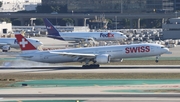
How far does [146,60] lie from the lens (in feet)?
285

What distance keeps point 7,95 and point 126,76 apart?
18130 mm

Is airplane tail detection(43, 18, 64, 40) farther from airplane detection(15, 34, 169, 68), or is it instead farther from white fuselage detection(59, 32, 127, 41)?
airplane detection(15, 34, 169, 68)

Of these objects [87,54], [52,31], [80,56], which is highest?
[52,31]

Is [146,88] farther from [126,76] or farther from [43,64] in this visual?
[43,64]

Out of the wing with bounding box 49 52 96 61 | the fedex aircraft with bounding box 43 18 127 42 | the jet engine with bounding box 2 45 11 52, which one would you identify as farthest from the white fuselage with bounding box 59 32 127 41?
the wing with bounding box 49 52 96 61

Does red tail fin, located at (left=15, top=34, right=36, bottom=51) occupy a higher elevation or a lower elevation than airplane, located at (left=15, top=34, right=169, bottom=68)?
higher

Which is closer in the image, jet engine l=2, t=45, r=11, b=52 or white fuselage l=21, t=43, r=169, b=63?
white fuselage l=21, t=43, r=169, b=63

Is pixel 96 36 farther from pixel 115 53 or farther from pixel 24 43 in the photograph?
pixel 24 43

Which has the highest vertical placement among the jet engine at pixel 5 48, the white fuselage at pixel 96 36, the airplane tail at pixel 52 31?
the airplane tail at pixel 52 31

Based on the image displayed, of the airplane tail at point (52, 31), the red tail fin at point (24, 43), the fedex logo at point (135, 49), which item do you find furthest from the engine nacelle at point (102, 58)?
the airplane tail at point (52, 31)

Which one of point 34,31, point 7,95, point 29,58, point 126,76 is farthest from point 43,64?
point 34,31

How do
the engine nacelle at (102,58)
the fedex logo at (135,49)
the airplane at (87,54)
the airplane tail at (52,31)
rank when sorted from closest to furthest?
the engine nacelle at (102,58) → the airplane at (87,54) → the fedex logo at (135,49) → the airplane tail at (52,31)

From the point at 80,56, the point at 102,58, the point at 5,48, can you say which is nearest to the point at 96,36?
the point at 5,48

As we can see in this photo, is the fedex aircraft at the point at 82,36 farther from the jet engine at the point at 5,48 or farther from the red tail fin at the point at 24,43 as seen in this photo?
Result: the red tail fin at the point at 24,43
